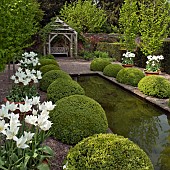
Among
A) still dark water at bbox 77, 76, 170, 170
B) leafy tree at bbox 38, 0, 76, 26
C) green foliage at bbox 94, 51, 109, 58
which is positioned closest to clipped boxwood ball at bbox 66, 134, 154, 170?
still dark water at bbox 77, 76, 170, 170

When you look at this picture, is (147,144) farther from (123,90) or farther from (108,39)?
(108,39)

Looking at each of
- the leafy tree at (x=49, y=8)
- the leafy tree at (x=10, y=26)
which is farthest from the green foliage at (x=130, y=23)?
the leafy tree at (x=49, y=8)

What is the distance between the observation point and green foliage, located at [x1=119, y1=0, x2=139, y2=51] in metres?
13.9

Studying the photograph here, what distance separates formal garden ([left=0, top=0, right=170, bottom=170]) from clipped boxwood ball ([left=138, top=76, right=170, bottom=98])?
0.03 m

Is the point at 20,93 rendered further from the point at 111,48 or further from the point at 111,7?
the point at 111,7

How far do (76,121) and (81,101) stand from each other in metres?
0.46

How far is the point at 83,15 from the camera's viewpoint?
20641mm

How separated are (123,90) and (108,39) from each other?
1193 centimetres

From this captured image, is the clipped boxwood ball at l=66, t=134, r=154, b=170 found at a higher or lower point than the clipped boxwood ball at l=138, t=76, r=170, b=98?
higher

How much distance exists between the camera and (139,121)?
6059 millimetres

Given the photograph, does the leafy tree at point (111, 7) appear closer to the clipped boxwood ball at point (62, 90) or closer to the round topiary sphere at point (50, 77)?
the round topiary sphere at point (50, 77)

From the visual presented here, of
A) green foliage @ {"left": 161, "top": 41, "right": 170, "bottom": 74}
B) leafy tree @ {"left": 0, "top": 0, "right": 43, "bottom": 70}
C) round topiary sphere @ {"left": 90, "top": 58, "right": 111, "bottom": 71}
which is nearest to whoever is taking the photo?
leafy tree @ {"left": 0, "top": 0, "right": 43, "bottom": 70}

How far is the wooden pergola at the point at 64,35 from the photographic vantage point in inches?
672

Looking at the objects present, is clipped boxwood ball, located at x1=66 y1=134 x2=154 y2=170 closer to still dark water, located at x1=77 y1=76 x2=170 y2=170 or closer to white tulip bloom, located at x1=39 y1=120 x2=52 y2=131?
white tulip bloom, located at x1=39 y1=120 x2=52 y2=131
